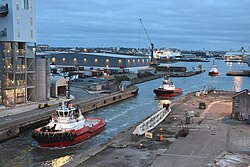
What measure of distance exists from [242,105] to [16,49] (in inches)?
971

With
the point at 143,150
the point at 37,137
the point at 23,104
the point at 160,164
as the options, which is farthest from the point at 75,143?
the point at 23,104

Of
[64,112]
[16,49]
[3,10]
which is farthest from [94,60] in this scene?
[64,112]

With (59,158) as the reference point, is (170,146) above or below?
above

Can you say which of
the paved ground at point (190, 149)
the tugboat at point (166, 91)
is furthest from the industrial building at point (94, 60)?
the paved ground at point (190, 149)

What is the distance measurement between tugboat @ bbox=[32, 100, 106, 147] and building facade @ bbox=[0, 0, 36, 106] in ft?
39.6

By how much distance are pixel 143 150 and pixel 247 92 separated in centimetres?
1405

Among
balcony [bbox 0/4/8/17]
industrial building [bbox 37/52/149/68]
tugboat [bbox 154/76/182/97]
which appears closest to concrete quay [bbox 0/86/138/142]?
balcony [bbox 0/4/8/17]

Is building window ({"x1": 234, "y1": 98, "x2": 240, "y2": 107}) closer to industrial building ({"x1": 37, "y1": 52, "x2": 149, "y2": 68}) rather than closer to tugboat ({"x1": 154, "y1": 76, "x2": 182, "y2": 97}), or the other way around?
tugboat ({"x1": 154, "y1": 76, "x2": 182, "y2": 97})

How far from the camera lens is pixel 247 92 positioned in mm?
31391

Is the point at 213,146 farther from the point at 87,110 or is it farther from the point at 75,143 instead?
the point at 87,110

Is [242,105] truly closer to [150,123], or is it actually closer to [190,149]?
[150,123]

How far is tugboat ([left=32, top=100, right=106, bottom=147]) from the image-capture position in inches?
1039

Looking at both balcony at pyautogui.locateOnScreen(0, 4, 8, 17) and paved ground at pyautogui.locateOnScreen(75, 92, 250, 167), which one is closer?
paved ground at pyautogui.locateOnScreen(75, 92, 250, 167)

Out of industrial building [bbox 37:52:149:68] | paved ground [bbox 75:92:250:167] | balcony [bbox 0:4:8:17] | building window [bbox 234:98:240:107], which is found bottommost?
paved ground [bbox 75:92:250:167]
